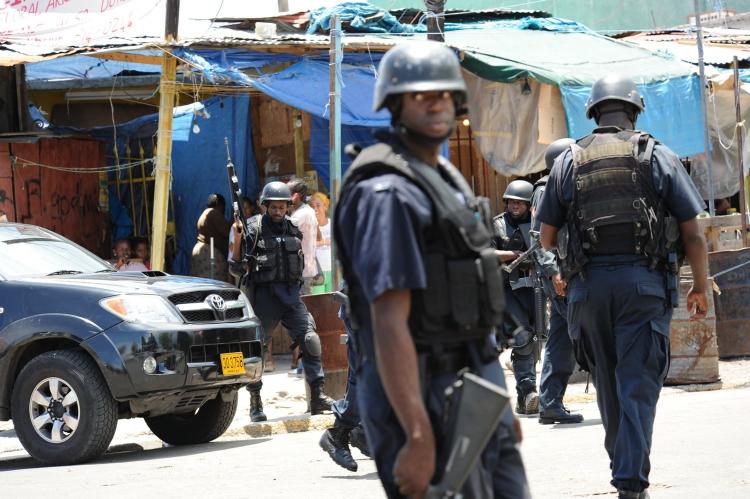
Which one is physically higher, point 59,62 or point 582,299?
point 59,62

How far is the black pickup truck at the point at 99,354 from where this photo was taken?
31.3 ft

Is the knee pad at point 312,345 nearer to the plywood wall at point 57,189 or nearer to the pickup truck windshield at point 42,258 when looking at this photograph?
the pickup truck windshield at point 42,258

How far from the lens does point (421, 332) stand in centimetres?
381

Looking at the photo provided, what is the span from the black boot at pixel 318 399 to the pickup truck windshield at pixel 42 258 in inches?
81.8

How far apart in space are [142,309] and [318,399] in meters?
2.44

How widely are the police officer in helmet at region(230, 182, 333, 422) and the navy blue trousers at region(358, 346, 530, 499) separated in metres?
7.55

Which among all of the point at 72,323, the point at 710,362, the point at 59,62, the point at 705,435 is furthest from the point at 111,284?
the point at 59,62

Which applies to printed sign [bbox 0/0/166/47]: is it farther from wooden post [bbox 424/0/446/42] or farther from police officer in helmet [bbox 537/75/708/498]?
police officer in helmet [bbox 537/75/708/498]

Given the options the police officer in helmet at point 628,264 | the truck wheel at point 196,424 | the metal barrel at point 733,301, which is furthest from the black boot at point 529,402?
the police officer in helmet at point 628,264

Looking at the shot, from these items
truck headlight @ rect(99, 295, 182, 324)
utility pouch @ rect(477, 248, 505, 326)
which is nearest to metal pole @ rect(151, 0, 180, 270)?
truck headlight @ rect(99, 295, 182, 324)

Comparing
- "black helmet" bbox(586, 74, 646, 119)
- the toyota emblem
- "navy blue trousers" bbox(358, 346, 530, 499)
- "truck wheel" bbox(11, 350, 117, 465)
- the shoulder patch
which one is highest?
"black helmet" bbox(586, 74, 646, 119)

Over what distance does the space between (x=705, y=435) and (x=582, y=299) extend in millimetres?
2997

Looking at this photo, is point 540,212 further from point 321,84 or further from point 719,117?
point 719,117

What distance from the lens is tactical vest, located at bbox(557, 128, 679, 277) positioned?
6.20 metres
